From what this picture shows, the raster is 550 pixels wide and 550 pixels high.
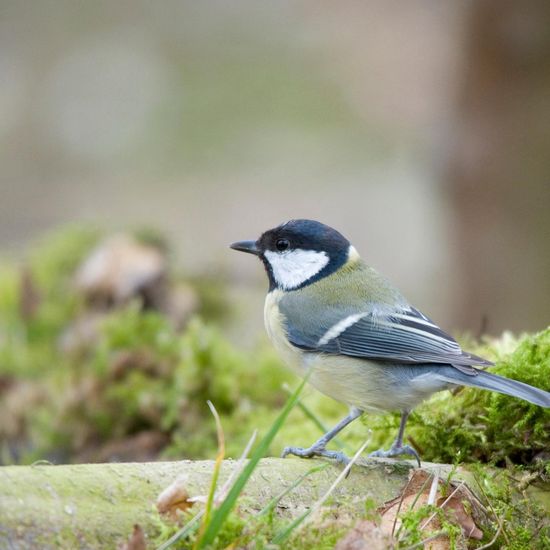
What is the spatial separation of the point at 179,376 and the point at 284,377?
61 cm

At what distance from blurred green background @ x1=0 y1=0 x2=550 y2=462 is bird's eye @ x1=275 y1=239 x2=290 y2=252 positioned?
0.91 m

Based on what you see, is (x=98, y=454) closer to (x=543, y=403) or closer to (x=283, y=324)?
(x=283, y=324)

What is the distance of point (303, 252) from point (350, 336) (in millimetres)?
493

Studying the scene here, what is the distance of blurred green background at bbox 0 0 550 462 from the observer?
4.75m

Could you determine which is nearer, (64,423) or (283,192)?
(64,423)

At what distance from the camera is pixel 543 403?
1910 millimetres

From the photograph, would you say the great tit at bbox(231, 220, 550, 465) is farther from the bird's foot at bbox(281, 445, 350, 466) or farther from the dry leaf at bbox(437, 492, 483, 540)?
the dry leaf at bbox(437, 492, 483, 540)

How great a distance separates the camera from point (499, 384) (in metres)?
2.04

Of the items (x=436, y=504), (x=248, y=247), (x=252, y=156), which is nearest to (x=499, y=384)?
(x=436, y=504)

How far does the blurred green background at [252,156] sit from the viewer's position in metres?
4.75

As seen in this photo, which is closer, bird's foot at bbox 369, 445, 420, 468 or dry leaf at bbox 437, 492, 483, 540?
dry leaf at bbox 437, 492, 483, 540

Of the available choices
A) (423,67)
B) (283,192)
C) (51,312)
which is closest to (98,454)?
(51,312)

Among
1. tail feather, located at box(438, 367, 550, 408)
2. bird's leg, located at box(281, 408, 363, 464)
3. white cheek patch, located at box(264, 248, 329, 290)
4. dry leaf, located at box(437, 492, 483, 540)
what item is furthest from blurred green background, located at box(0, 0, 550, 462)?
dry leaf, located at box(437, 492, 483, 540)

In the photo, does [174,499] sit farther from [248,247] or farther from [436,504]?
[248,247]
